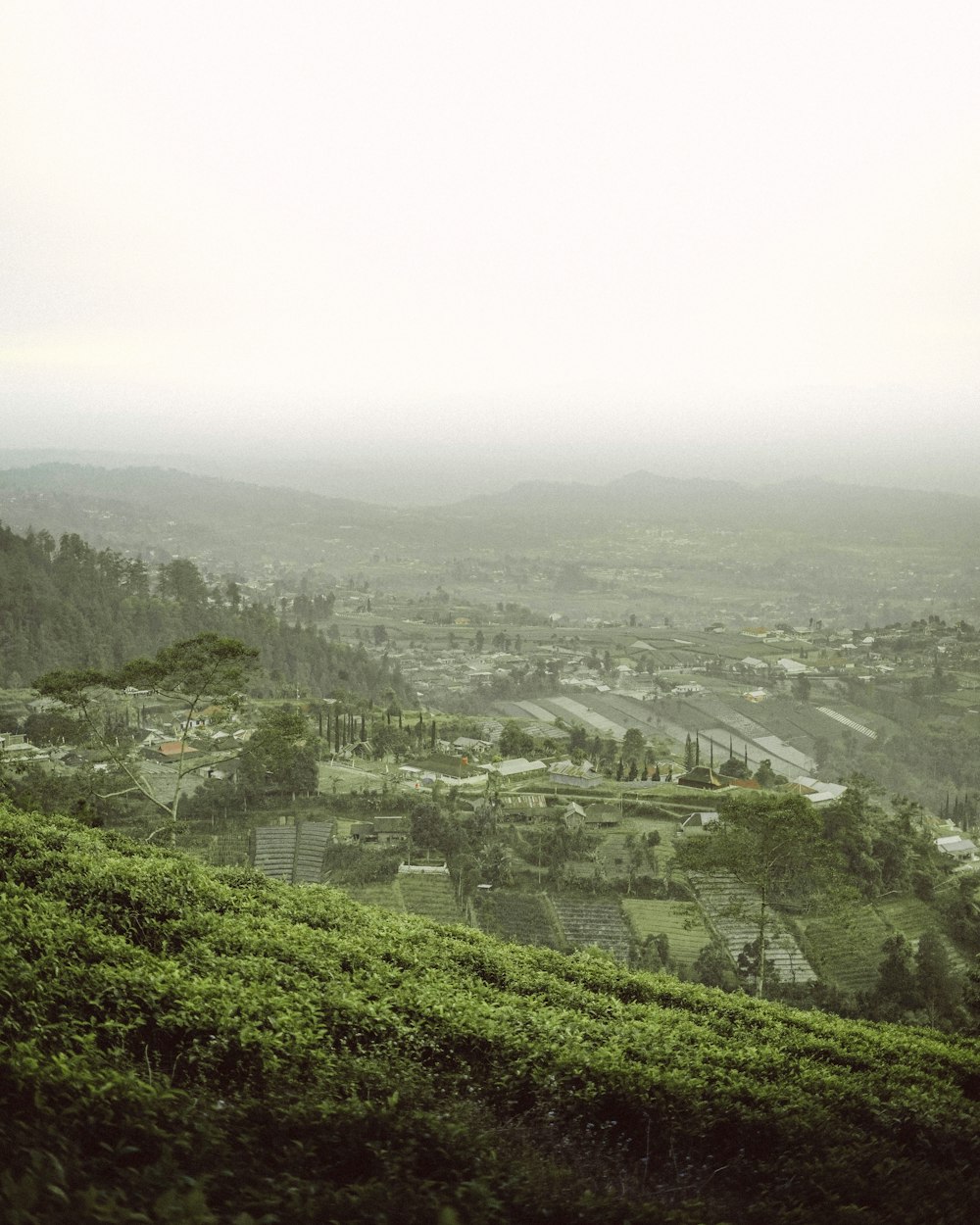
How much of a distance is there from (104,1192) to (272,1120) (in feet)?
3.07

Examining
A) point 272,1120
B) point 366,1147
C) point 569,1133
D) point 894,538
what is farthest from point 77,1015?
point 894,538

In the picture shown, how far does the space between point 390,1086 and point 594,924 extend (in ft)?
32.7

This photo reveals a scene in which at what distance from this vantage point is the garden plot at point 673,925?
12102mm

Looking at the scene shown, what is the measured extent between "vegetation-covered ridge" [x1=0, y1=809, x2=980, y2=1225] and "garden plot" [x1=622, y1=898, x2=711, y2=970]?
19.9 feet

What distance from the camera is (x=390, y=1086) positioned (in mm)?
3629

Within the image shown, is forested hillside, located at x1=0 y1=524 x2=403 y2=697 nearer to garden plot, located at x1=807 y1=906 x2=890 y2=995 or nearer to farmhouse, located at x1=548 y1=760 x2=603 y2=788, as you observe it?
farmhouse, located at x1=548 y1=760 x2=603 y2=788

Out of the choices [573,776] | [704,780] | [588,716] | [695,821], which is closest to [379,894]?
[695,821]

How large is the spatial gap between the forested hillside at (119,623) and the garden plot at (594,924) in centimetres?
1836

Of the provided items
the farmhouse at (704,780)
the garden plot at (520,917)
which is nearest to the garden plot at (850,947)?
the garden plot at (520,917)

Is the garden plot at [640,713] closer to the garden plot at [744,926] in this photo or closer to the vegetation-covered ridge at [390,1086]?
the garden plot at [744,926]

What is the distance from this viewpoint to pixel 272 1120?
316 cm

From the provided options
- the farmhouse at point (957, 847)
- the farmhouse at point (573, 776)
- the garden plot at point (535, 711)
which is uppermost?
the farmhouse at point (573, 776)

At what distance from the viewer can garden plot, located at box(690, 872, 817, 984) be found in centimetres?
1166

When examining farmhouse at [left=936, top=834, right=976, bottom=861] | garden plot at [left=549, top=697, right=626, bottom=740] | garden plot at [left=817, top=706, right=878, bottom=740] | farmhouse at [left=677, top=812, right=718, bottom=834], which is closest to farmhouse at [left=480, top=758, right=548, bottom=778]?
farmhouse at [left=677, top=812, right=718, bottom=834]
